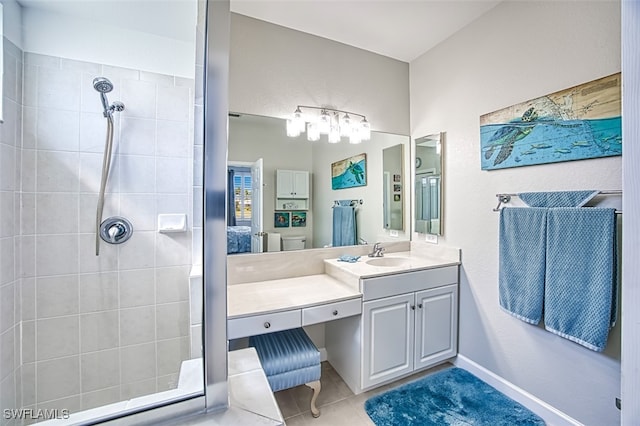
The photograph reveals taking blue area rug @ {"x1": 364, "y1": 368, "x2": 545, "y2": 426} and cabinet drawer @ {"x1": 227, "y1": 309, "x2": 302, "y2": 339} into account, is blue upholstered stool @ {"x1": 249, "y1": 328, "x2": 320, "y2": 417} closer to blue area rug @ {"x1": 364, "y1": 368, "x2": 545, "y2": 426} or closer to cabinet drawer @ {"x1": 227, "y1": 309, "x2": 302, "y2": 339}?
cabinet drawer @ {"x1": 227, "y1": 309, "x2": 302, "y2": 339}

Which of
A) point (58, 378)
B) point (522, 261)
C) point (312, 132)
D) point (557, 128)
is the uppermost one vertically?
point (312, 132)

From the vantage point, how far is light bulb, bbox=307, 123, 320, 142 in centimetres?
211

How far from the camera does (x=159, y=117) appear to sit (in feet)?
5.29

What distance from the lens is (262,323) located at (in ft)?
4.84

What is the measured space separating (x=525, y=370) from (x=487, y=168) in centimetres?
131


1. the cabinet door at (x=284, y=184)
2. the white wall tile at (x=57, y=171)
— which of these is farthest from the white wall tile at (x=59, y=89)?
the cabinet door at (x=284, y=184)

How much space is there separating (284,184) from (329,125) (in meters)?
0.59

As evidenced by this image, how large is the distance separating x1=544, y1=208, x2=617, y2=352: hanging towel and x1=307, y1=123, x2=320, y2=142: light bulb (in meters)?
1.57

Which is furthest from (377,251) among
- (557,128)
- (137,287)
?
(137,287)

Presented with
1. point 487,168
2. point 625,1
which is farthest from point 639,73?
point 487,168

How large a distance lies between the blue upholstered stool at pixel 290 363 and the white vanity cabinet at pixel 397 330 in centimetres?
30

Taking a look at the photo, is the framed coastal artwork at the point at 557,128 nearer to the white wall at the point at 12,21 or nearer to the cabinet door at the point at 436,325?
the cabinet door at the point at 436,325

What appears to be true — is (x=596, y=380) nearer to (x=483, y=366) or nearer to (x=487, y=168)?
(x=483, y=366)

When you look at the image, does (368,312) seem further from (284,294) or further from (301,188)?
(301,188)
